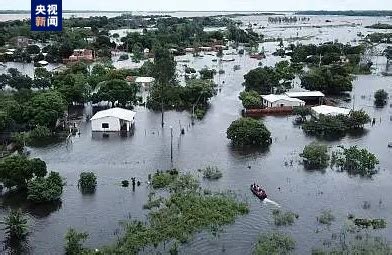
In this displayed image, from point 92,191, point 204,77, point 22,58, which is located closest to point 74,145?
point 92,191

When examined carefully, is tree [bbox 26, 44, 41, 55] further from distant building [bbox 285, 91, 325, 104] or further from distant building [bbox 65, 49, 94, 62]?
distant building [bbox 285, 91, 325, 104]

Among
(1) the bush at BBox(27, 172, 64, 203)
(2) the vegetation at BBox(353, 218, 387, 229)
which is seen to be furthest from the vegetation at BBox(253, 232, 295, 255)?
(1) the bush at BBox(27, 172, 64, 203)

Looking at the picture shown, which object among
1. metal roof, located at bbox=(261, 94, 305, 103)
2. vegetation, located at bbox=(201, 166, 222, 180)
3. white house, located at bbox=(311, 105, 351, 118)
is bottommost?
vegetation, located at bbox=(201, 166, 222, 180)

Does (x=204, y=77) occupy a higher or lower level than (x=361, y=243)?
higher

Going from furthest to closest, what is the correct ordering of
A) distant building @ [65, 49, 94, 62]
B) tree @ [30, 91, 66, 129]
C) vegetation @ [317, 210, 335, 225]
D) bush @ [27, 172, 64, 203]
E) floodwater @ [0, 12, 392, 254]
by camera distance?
distant building @ [65, 49, 94, 62]
tree @ [30, 91, 66, 129]
bush @ [27, 172, 64, 203]
vegetation @ [317, 210, 335, 225]
floodwater @ [0, 12, 392, 254]

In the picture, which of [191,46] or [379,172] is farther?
[191,46]

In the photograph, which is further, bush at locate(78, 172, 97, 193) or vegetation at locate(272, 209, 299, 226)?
bush at locate(78, 172, 97, 193)

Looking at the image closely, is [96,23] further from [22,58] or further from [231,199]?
[231,199]

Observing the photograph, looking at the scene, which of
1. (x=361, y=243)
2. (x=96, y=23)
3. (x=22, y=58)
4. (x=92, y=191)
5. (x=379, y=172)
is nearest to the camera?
(x=361, y=243)

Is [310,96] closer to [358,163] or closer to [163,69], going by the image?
[163,69]
